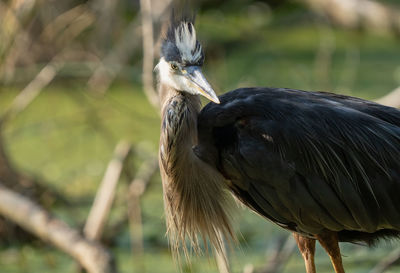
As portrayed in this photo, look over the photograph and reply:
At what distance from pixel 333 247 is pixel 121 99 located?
443 cm

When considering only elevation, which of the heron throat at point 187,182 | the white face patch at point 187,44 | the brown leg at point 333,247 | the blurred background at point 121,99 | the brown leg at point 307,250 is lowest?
the blurred background at point 121,99

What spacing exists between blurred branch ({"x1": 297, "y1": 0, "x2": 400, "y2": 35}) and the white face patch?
15.1 ft

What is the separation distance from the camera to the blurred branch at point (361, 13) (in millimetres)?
7793

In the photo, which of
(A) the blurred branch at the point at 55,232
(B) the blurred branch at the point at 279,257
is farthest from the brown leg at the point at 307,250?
(A) the blurred branch at the point at 55,232

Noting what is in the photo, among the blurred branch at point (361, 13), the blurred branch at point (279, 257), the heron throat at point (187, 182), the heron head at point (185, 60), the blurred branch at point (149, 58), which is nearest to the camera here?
the heron head at point (185, 60)

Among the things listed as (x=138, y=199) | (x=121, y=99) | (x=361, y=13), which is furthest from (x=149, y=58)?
(x=361, y=13)

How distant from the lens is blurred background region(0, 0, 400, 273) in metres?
4.91

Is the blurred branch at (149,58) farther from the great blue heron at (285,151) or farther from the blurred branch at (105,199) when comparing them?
the great blue heron at (285,151)

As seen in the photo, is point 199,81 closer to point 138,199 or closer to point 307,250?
point 307,250

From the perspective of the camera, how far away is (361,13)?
8.05 m

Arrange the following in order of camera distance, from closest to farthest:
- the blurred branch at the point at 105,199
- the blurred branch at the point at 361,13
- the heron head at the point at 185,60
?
1. the heron head at the point at 185,60
2. the blurred branch at the point at 105,199
3. the blurred branch at the point at 361,13

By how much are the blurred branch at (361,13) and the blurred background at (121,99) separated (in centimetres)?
1

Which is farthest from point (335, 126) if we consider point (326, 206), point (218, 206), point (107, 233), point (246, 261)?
point (107, 233)

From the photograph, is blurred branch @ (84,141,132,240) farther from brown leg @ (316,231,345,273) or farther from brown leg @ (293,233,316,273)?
brown leg @ (316,231,345,273)
